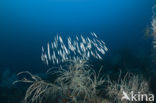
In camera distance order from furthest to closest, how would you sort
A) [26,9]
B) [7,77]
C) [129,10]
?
[129,10]
[26,9]
[7,77]

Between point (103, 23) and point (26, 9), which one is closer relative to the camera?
point (26, 9)

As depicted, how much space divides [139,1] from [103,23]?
27.4ft

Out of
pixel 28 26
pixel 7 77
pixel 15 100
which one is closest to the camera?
pixel 15 100

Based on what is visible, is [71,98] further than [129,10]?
No

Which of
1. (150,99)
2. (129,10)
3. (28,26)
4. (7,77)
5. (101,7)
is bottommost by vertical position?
(150,99)

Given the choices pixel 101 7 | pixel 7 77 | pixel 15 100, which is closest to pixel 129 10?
pixel 101 7

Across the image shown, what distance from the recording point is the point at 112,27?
98.0 ft

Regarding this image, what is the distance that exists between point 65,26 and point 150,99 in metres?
30.0

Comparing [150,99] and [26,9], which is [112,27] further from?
[150,99]

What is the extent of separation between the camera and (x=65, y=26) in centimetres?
3281

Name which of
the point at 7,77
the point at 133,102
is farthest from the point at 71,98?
the point at 7,77

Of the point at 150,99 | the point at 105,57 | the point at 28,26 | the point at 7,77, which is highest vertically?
the point at 28,26

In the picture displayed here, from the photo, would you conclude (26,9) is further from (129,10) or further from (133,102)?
(133,102)

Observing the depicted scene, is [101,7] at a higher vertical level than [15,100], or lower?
higher
